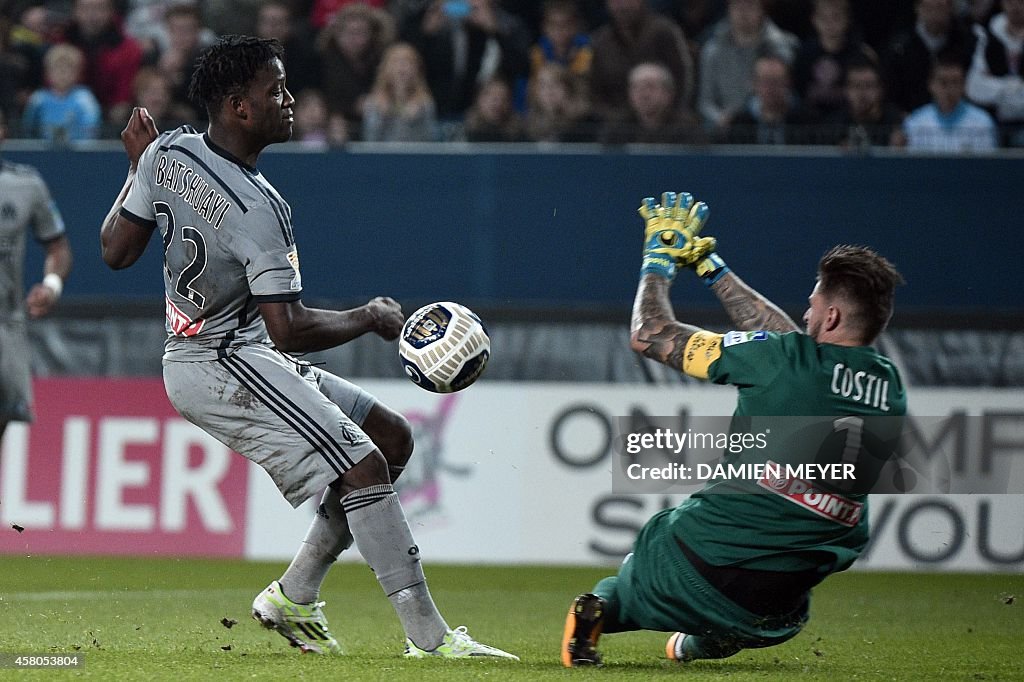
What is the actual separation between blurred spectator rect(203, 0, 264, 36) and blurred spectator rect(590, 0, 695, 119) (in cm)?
282

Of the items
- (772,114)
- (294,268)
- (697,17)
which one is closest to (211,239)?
(294,268)

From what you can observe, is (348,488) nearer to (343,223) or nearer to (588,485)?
(588,485)

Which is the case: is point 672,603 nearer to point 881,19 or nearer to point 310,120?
point 310,120

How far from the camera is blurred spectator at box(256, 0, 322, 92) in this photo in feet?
37.7

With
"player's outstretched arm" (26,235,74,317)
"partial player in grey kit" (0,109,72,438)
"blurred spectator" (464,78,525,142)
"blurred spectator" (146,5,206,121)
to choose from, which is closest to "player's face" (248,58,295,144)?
"player's outstretched arm" (26,235,74,317)

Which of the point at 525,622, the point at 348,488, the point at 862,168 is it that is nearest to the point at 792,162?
the point at 862,168

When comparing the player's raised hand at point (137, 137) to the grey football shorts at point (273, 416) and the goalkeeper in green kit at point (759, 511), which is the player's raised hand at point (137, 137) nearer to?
the grey football shorts at point (273, 416)

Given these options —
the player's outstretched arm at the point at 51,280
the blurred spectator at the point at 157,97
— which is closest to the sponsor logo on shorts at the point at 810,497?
the player's outstretched arm at the point at 51,280

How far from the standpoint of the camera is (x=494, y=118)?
1088 centimetres

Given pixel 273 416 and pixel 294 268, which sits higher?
pixel 294 268

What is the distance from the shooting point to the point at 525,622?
23.7ft

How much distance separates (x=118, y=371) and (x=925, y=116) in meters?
5.90

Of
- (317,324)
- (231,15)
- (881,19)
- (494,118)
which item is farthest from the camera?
(231,15)

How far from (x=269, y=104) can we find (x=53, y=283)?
4154 mm
